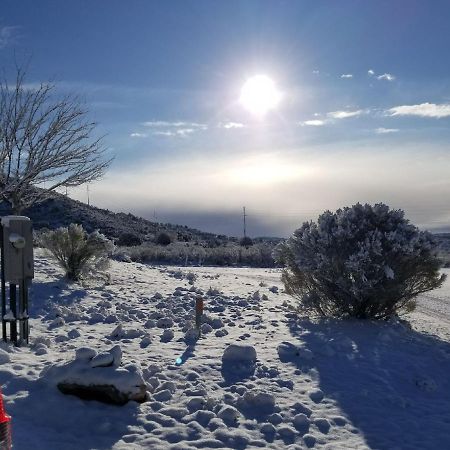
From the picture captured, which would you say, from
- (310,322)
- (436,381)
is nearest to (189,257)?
(310,322)

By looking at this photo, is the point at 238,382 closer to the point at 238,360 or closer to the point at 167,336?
the point at 238,360

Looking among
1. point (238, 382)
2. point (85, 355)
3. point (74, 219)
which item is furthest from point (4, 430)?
point (74, 219)

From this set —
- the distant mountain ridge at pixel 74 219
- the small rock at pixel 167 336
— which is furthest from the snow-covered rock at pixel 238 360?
the distant mountain ridge at pixel 74 219

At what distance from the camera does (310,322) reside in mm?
9094

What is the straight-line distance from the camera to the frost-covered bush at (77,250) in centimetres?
1284

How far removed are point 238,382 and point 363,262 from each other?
388cm

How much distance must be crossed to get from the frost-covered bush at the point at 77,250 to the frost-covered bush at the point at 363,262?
567cm

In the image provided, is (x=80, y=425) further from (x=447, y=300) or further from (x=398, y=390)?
(x=447, y=300)

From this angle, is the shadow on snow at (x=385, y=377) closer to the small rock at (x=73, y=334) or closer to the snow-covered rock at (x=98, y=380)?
the snow-covered rock at (x=98, y=380)

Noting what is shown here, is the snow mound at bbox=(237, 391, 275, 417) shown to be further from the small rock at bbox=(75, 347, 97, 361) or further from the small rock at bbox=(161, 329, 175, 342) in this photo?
the small rock at bbox=(161, 329, 175, 342)

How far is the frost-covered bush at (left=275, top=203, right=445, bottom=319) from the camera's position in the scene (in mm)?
8828

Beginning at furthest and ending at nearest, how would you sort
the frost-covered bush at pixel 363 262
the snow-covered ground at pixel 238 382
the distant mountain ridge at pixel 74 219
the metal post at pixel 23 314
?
1. the distant mountain ridge at pixel 74 219
2. the frost-covered bush at pixel 363 262
3. the metal post at pixel 23 314
4. the snow-covered ground at pixel 238 382

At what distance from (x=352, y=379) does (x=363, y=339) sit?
1.82 m

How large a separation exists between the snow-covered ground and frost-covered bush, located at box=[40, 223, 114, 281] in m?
2.77
